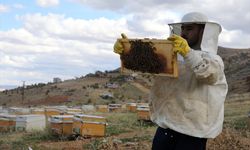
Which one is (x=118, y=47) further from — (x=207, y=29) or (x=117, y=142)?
(x=117, y=142)

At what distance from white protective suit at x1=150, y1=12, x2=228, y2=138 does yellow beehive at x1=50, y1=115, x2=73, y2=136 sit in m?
11.0

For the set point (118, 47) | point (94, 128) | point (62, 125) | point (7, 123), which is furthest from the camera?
point (7, 123)

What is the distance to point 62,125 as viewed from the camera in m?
14.6

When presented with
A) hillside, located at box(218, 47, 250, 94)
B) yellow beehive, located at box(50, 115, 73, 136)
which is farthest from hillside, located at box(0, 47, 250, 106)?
yellow beehive, located at box(50, 115, 73, 136)

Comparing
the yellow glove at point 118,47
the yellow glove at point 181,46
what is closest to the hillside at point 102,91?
the yellow glove at point 118,47

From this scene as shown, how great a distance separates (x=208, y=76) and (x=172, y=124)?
0.47 metres

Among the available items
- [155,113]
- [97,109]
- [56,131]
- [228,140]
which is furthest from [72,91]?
[155,113]

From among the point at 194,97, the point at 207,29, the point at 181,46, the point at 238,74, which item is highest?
the point at 238,74

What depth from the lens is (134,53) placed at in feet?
12.4

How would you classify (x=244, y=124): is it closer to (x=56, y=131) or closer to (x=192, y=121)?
(x=56, y=131)

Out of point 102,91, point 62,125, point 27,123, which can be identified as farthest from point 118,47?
point 102,91

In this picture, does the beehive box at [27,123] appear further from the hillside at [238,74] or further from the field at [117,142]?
the hillside at [238,74]

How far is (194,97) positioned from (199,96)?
0.04 metres

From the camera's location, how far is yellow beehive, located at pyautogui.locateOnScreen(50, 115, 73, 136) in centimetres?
1450
